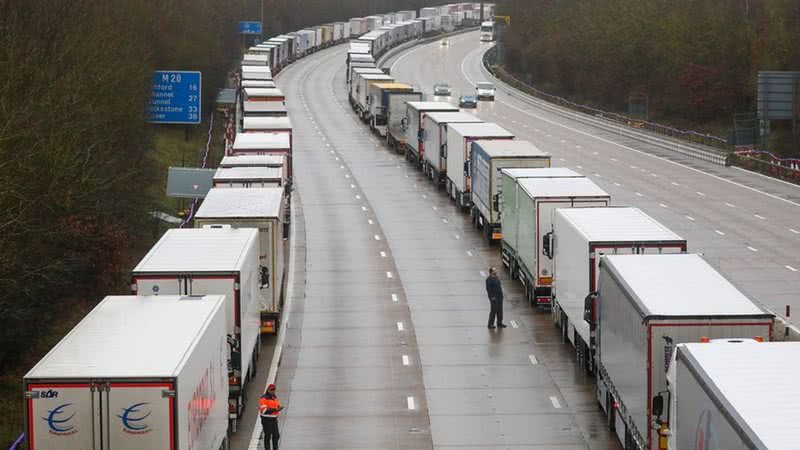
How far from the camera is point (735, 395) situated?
15.4m

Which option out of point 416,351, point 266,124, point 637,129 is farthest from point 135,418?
point 637,129

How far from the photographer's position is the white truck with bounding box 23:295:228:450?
17.4 meters

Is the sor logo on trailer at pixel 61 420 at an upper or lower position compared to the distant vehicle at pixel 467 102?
lower

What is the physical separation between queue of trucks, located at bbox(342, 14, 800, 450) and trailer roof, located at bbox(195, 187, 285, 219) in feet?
20.4

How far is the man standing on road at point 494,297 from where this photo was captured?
35031 mm

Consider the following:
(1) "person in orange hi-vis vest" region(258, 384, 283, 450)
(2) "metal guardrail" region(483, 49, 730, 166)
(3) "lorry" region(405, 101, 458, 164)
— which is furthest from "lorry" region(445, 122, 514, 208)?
(1) "person in orange hi-vis vest" region(258, 384, 283, 450)

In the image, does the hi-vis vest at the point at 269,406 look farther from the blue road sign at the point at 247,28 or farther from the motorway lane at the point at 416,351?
the blue road sign at the point at 247,28

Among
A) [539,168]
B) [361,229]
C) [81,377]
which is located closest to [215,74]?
[361,229]

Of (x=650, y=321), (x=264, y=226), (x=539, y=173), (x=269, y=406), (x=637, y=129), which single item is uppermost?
(x=539, y=173)

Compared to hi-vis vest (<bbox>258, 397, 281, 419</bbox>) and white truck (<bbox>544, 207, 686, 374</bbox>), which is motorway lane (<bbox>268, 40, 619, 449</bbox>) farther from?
hi-vis vest (<bbox>258, 397, 281, 419</bbox>)

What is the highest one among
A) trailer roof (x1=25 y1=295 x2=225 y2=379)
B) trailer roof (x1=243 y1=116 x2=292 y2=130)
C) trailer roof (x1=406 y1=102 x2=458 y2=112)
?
trailer roof (x1=406 y1=102 x2=458 y2=112)

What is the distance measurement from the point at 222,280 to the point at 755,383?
40.2 feet

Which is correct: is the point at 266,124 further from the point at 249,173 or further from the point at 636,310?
the point at 636,310

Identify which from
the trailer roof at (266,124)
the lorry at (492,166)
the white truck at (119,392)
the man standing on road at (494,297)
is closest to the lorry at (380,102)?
the trailer roof at (266,124)
